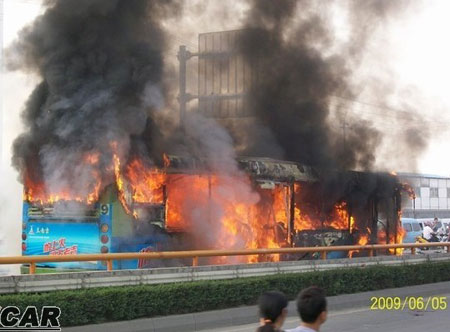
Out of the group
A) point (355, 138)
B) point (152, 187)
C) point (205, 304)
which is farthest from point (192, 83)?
point (205, 304)

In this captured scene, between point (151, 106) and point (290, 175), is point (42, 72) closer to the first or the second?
point (151, 106)

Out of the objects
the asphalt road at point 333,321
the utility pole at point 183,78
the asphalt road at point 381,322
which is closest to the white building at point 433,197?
the utility pole at point 183,78

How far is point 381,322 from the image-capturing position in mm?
10312

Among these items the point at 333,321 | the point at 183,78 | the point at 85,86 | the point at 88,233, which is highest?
the point at 183,78

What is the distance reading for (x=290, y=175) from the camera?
16.2 metres

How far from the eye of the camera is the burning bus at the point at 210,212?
1213 centimetres

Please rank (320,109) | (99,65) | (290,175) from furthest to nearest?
(320,109) < (290,175) < (99,65)

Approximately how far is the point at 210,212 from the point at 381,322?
5.01 metres

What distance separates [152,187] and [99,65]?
129 inches

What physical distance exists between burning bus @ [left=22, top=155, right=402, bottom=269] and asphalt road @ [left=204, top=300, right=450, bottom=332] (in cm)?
324

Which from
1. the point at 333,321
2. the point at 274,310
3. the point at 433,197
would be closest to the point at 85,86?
the point at 333,321

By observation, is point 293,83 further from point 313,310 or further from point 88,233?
point 313,310

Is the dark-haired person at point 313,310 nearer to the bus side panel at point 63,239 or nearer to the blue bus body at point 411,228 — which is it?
the bus side panel at point 63,239

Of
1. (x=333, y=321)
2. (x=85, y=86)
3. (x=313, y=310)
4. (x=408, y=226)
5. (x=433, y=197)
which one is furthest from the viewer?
(x=433, y=197)
